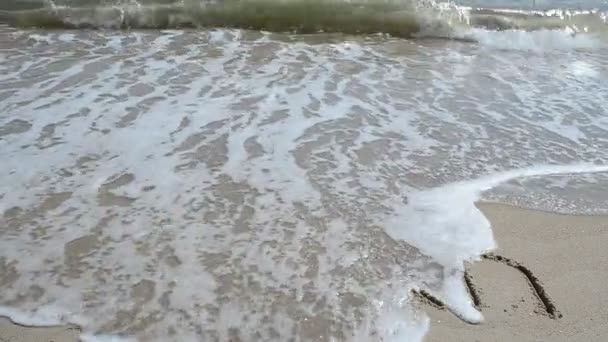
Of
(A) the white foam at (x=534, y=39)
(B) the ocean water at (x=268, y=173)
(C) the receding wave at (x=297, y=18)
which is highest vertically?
(C) the receding wave at (x=297, y=18)

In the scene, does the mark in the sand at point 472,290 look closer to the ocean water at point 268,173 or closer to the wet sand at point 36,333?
the ocean water at point 268,173

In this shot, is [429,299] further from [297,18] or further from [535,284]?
[297,18]

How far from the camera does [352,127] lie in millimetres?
4262

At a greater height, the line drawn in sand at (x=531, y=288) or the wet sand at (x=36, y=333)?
the wet sand at (x=36, y=333)

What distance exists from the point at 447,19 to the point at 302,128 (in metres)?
4.28

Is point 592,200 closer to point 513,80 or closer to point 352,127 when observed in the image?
point 352,127

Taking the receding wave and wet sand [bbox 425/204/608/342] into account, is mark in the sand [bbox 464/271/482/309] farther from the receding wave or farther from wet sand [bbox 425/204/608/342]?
the receding wave

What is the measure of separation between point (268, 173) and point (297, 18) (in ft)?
15.2

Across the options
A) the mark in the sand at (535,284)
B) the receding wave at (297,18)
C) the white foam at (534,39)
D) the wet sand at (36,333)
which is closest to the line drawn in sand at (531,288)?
the mark in the sand at (535,284)

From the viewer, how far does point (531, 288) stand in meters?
2.63

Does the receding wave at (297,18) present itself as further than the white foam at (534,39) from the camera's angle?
Yes

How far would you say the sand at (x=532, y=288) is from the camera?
92.7 inches

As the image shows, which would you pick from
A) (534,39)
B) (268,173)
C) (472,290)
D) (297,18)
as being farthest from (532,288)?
(297,18)

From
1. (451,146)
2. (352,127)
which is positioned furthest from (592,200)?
(352,127)
